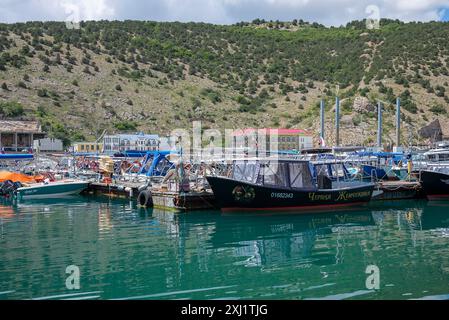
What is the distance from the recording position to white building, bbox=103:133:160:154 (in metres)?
58.3

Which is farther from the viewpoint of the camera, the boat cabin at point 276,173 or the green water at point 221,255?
the boat cabin at point 276,173

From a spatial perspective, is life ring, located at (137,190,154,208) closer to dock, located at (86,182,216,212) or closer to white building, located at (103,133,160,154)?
dock, located at (86,182,216,212)

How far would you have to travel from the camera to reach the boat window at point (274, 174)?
97.0ft

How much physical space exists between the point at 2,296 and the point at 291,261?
29.8 ft

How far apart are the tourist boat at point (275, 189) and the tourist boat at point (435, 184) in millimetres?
8220

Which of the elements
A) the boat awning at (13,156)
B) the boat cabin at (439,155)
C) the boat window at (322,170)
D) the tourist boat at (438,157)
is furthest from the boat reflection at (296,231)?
the boat awning at (13,156)

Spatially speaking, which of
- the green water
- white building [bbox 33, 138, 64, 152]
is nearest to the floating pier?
the green water

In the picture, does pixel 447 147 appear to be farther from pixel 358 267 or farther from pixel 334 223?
pixel 358 267

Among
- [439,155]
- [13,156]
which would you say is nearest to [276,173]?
[439,155]

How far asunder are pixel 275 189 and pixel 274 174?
0.94 meters

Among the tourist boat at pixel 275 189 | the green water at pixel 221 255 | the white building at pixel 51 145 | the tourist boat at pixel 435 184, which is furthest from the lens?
the white building at pixel 51 145

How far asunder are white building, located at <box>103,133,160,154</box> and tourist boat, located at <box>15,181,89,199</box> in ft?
56.3

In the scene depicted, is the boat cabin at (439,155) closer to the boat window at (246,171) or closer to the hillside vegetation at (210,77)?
the boat window at (246,171)
